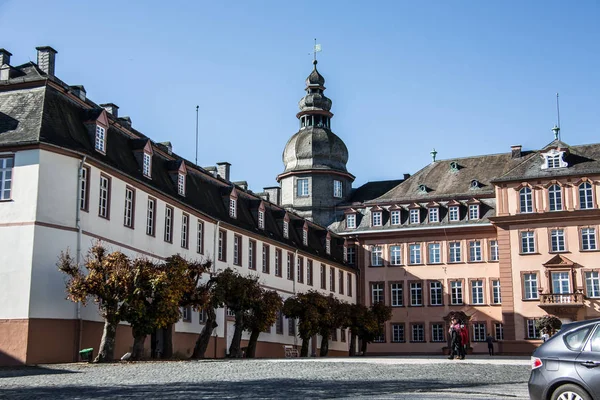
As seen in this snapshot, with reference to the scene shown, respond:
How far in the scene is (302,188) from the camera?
67.6m

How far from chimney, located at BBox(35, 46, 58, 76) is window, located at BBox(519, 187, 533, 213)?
3219 centimetres

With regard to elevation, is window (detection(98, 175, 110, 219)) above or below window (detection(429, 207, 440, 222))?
below

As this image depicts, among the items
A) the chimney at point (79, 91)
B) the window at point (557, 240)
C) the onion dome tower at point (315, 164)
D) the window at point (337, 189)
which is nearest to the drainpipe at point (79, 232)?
the chimney at point (79, 91)

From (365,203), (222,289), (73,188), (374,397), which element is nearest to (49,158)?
(73,188)

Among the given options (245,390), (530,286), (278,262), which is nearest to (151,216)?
(278,262)

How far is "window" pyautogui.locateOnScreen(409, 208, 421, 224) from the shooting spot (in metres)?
61.9

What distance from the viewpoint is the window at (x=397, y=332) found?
61094 mm

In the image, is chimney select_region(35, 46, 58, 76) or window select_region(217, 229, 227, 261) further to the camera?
window select_region(217, 229, 227, 261)

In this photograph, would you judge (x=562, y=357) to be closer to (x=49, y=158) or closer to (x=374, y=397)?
(x=374, y=397)

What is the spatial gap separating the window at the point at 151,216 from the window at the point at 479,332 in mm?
29809

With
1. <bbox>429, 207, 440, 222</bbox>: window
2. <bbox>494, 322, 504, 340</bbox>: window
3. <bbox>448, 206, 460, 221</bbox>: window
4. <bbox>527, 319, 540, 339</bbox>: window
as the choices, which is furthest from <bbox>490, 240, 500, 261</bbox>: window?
<bbox>527, 319, 540, 339</bbox>: window

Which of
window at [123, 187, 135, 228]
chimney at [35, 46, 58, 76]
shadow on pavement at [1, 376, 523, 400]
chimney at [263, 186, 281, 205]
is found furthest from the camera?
chimney at [263, 186, 281, 205]

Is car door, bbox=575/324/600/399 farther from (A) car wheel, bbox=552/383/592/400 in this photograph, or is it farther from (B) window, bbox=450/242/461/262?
(B) window, bbox=450/242/461/262

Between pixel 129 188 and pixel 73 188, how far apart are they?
429 centimetres
